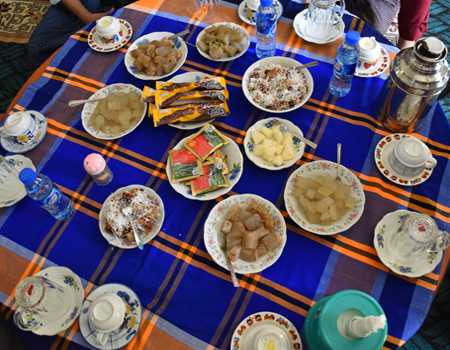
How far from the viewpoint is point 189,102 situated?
4.80 feet

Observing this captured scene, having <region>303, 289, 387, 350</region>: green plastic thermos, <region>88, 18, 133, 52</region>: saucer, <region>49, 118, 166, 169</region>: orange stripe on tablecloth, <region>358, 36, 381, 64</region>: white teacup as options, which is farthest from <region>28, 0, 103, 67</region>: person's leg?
<region>303, 289, 387, 350</region>: green plastic thermos

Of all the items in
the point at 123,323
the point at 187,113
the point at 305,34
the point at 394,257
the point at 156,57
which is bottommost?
the point at 123,323

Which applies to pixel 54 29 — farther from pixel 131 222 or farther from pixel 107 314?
pixel 107 314

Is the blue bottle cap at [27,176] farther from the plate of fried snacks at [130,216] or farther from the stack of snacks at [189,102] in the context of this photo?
the stack of snacks at [189,102]

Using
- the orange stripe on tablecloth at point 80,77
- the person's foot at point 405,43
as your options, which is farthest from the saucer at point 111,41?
the person's foot at point 405,43

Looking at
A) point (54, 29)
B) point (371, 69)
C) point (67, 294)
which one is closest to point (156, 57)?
point (371, 69)

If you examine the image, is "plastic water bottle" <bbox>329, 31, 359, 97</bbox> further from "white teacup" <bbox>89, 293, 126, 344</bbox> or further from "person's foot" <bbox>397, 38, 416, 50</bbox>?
"white teacup" <bbox>89, 293, 126, 344</bbox>

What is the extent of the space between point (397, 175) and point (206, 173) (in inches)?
24.8

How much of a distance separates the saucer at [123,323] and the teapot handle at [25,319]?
0.13 m

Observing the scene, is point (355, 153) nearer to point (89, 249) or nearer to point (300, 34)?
point (300, 34)

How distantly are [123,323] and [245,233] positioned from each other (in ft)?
1.42

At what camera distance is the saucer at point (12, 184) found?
137cm

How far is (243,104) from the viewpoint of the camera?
150 centimetres

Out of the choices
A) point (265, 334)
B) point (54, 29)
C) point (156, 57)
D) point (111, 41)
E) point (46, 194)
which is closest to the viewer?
point (265, 334)
